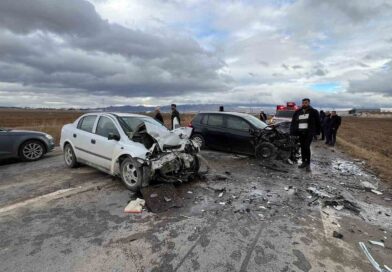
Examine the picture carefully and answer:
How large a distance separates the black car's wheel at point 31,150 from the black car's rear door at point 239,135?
6.08 meters

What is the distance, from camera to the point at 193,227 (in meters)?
3.94

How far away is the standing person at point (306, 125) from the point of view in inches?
318

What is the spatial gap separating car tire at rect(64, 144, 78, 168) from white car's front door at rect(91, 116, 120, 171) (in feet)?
3.52

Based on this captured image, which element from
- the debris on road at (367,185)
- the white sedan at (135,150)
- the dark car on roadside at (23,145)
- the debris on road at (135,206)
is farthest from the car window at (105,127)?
the debris on road at (367,185)

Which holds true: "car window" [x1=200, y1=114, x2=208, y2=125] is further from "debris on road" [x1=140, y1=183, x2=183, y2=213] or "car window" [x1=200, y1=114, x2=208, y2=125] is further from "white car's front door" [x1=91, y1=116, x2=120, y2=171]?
"debris on road" [x1=140, y1=183, x2=183, y2=213]

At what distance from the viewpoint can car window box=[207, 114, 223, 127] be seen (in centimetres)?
1010

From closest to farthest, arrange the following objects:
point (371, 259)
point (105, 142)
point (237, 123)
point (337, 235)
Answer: point (371, 259) → point (337, 235) → point (105, 142) → point (237, 123)

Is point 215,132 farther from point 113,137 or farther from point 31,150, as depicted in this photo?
point 31,150

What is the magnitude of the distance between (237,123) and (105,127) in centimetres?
482

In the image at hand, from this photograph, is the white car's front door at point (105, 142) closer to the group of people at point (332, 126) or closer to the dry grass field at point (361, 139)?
the dry grass field at point (361, 139)

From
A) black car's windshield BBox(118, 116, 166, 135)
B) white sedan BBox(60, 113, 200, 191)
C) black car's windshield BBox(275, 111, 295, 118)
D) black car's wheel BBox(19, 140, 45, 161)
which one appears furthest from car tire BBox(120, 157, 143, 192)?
black car's windshield BBox(275, 111, 295, 118)

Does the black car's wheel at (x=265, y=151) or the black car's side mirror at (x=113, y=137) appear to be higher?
the black car's side mirror at (x=113, y=137)

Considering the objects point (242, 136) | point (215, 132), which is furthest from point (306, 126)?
point (215, 132)

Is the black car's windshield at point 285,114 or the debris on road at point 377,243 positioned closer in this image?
the debris on road at point 377,243
